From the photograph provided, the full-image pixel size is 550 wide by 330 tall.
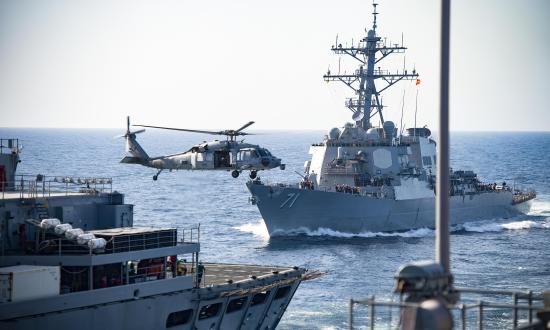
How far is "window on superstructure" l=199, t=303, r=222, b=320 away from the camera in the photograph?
33.4 m

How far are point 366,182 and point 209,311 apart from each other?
130 feet

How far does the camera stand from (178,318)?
32.4 m

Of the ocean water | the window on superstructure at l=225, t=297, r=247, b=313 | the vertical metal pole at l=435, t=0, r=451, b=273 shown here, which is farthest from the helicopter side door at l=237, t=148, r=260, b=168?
the vertical metal pole at l=435, t=0, r=451, b=273

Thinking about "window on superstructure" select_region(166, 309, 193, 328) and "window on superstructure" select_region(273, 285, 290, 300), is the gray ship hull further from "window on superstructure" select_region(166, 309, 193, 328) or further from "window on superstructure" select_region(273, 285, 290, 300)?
"window on superstructure" select_region(166, 309, 193, 328)

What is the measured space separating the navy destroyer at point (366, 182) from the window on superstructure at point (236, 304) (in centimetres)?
3318

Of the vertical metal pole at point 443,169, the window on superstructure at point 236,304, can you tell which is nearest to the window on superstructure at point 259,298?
the window on superstructure at point 236,304

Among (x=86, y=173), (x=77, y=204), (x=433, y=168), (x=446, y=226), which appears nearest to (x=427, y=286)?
(x=446, y=226)

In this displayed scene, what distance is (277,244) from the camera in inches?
2549

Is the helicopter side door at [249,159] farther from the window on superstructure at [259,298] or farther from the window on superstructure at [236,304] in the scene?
the window on superstructure at [236,304]

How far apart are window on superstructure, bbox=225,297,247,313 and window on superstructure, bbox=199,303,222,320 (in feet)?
2.09

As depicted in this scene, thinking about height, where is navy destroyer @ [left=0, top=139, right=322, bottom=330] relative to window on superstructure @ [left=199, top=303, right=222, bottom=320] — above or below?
above

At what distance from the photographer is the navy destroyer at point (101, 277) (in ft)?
91.1

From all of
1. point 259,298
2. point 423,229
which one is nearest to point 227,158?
point 259,298

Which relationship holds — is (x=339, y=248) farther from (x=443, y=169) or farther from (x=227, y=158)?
(x=443, y=169)
